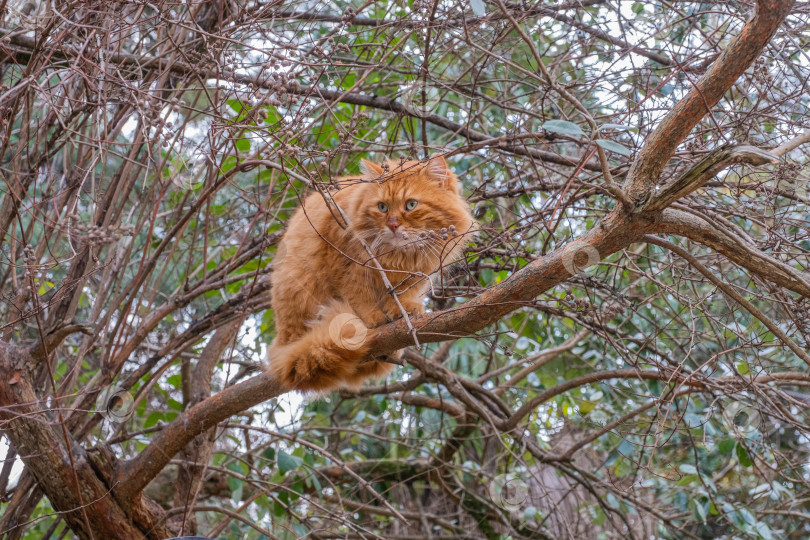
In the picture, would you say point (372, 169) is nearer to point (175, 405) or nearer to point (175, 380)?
point (175, 405)

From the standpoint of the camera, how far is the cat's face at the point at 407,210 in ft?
9.89

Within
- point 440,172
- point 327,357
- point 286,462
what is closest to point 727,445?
point 440,172

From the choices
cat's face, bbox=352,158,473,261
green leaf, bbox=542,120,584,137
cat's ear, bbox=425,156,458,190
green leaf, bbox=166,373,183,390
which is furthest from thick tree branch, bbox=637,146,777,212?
green leaf, bbox=166,373,183,390

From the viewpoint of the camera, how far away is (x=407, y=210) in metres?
3.11

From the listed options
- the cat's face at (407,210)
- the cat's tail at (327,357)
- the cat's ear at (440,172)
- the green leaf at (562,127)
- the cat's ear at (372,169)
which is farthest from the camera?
the cat's ear at (440,172)

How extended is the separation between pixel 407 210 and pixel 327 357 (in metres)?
0.80

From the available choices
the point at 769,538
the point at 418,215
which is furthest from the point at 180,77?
the point at 769,538

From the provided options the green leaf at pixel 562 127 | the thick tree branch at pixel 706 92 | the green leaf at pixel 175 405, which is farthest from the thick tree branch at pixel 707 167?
the green leaf at pixel 175 405

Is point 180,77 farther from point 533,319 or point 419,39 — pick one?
point 533,319

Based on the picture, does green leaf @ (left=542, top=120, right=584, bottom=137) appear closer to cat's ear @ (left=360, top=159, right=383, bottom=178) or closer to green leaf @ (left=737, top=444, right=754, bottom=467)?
cat's ear @ (left=360, top=159, right=383, bottom=178)

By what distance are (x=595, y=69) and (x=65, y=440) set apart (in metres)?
3.04

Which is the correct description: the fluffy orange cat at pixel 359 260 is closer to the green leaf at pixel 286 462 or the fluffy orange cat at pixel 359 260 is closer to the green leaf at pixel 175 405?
the green leaf at pixel 286 462

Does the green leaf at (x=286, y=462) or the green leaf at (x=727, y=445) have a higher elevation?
the green leaf at (x=727, y=445)

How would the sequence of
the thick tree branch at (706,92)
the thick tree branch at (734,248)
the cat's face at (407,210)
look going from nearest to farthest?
the thick tree branch at (706,92)
the thick tree branch at (734,248)
the cat's face at (407,210)
